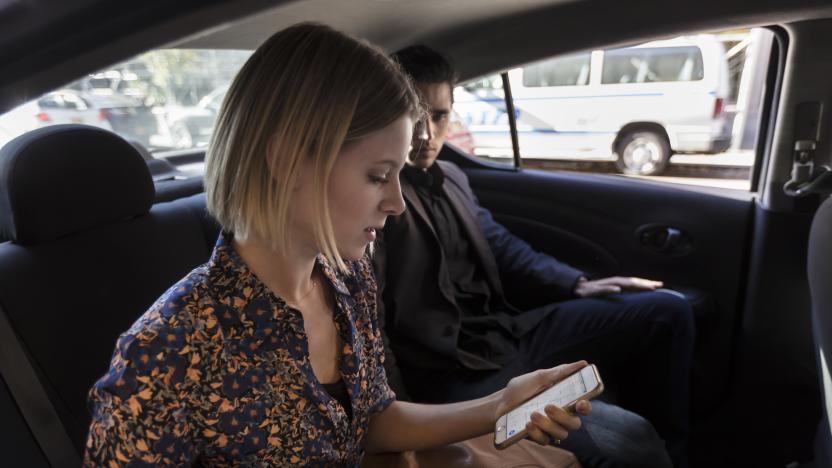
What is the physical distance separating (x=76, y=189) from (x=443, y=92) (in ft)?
3.73

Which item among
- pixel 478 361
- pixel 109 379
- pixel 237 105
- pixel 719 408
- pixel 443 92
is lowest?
pixel 719 408

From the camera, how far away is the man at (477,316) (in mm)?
1806

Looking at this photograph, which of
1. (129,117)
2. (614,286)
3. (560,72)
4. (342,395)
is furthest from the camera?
(129,117)

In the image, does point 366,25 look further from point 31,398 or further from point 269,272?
point 31,398

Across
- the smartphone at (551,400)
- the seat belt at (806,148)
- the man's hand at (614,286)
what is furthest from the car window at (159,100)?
the seat belt at (806,148)

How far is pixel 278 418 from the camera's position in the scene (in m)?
0.99

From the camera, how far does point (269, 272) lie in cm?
109

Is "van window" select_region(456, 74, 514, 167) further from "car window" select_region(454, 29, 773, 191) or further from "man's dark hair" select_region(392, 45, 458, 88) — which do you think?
"man's dark hair" select_region(392, 45, 458, 88)

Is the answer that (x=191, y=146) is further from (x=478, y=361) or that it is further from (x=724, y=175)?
(x=724, y=175)

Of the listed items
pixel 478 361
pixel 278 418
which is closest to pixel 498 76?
pixel 478 361

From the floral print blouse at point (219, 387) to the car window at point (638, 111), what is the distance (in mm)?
1668

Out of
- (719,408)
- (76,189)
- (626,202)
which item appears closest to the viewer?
(76,189)

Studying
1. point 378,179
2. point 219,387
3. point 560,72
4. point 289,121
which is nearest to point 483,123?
point 560,72

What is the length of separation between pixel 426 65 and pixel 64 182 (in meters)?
1.14
